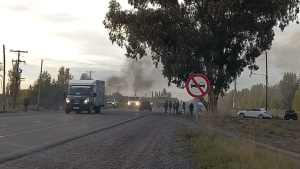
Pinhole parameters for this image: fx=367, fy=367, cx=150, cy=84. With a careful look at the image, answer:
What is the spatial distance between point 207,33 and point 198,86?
1894 centimetres

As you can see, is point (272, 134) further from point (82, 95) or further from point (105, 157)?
point (82, 95)

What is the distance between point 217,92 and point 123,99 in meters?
116

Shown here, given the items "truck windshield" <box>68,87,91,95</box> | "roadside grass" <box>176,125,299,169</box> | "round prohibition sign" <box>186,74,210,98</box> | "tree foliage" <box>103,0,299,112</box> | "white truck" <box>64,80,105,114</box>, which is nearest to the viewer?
"roadside grass" <box>176,125,299,169</box>

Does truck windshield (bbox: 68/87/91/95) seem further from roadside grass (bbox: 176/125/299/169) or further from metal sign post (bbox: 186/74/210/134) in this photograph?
roadside grass (bbox: 176/125/299/169)

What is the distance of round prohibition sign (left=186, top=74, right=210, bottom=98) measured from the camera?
1391 cm

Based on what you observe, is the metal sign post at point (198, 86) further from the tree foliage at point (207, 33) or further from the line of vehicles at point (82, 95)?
the line of vehicles at point (82, 95)

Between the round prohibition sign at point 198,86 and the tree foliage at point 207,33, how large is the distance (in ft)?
58.7

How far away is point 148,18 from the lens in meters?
34.0

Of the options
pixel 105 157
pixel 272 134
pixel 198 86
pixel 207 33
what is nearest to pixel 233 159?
pixel 105 157

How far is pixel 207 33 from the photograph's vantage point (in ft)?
105

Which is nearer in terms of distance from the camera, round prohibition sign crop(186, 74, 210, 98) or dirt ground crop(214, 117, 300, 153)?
round prohibition sign crop(186, 74, 210, 98)

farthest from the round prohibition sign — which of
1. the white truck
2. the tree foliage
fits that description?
the white truck

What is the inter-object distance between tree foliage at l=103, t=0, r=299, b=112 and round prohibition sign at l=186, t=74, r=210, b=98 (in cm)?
1790

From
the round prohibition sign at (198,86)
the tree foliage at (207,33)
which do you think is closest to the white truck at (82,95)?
the tree foliage at (207,33)
